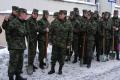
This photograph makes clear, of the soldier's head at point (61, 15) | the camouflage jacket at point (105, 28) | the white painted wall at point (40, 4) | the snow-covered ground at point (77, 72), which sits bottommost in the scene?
the snow-covered ground at point (77, 72)

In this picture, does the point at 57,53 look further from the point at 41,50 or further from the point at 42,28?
the point at 42,28

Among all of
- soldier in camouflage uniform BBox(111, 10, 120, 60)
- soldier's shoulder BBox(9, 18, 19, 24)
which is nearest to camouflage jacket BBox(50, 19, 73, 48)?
soldier's shoulder BBox(9, 18, 19, 24)

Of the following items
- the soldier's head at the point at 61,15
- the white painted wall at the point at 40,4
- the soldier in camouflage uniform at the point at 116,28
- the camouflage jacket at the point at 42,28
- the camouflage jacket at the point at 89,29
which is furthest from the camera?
the white painted wall at the point at 40,4

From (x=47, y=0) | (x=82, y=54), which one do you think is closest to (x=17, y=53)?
(x=82, y=54)

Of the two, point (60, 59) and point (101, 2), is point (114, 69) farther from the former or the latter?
point (101, 2)

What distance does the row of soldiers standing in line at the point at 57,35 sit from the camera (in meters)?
9.54

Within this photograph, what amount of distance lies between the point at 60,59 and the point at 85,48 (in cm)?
200

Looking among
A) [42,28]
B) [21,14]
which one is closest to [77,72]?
[42,28]

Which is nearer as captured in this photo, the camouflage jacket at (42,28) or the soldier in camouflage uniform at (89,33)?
the camouflage jacket at (42,28)

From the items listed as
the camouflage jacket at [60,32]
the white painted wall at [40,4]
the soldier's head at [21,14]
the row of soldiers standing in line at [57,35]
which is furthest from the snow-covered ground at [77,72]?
the white painted wall at [40,4]

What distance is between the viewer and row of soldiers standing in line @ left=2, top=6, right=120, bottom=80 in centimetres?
954

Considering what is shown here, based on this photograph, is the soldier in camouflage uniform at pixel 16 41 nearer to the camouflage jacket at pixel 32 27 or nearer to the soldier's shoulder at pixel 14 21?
the soldier's shoulder at pixel 14 21

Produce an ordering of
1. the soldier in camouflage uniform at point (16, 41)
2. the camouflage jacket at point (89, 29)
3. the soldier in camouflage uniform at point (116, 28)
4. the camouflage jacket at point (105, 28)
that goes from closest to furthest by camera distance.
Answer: the soldier in camouflage uniform at point (16, 41), the camouflage jacket at point (89, 29), the camouflage jacket at point (105, 28), the soldier in camouflage uniform at point (116, 28)

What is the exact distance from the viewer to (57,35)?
35.6ft
